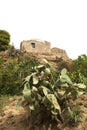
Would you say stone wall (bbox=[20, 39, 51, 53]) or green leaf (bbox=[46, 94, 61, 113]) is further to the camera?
stone wall (bbox=[20, 39, 51, 53])

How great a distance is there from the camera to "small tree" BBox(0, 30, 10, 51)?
3753 cm

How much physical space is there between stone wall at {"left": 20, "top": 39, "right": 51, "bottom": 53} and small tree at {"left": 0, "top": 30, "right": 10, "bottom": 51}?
174 centimetres

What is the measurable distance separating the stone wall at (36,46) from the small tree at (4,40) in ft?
5.69

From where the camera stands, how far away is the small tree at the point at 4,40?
123 ft

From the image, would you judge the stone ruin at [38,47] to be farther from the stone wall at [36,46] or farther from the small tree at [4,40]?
the small tree at [4,40]

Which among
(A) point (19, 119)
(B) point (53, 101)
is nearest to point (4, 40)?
Result: (A) point (19, 119)

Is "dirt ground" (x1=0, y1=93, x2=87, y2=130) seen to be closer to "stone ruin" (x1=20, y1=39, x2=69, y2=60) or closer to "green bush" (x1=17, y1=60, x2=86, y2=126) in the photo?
"green bush" (x1=17, y1=60, x2=86, y2=126)

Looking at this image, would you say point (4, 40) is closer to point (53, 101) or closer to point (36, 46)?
point (36, 46)

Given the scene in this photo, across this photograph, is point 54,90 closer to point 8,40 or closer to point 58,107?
point 58,107

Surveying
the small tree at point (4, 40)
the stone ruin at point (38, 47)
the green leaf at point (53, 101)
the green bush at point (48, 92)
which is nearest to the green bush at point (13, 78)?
the green bush at point (48, 92)

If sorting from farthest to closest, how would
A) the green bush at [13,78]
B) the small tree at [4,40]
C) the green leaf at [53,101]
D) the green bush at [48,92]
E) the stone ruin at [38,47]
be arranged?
1. the stone ruin at [38,47]
2. the small tree at [4,40]
3. the green bush at [13,78]
4. the green bush at [48,92]
5. the green leaf at [53,101]

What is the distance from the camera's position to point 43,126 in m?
11.2

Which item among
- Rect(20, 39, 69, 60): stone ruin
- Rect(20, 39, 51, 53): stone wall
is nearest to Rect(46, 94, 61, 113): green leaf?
Rect(20, 39, 69, 60): stone ruin

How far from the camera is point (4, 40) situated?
3791cm
